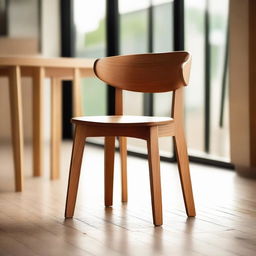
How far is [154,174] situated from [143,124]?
0.21 metres

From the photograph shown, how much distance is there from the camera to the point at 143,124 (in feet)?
7.97

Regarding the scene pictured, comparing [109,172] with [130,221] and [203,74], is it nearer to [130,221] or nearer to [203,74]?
[130,221]

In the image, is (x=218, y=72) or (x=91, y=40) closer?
(x=218, y=72)

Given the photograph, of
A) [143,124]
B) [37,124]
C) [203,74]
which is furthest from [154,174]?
[203,74]

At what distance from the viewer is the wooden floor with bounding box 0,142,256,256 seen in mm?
2135

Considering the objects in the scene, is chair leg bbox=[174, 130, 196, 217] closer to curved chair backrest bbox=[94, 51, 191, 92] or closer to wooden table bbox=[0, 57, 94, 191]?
curved chair backrest bbox=[94, 51, 191, 92]

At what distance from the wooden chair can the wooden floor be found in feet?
0.38

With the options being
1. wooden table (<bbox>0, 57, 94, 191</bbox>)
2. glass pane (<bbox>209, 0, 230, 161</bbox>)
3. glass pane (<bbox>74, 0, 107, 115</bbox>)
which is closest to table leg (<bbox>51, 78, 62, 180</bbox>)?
wooden table (<bbox>0, 57, 94, 191</bbox>)

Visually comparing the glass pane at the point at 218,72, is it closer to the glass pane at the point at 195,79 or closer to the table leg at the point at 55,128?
the glass pane at the point at 195,79

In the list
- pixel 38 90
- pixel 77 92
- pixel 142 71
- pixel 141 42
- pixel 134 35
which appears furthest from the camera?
Answer: pixel 134 35

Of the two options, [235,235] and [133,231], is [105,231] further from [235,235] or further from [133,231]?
[235,235]

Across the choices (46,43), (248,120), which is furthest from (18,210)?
(46,43)

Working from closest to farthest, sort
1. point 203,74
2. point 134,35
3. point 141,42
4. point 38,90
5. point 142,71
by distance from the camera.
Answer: point 142,71 < point 38,90 < point 203,74 < point 141,42 < point 134,35

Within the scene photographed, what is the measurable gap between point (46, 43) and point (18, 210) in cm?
363
